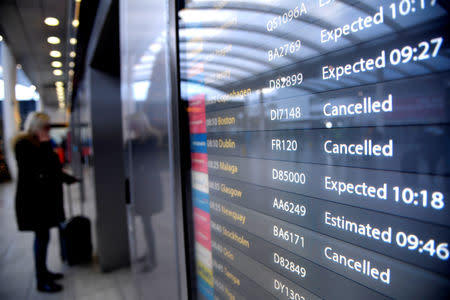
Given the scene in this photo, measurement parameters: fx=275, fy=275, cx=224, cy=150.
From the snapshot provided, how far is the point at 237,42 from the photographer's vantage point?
0.84 m

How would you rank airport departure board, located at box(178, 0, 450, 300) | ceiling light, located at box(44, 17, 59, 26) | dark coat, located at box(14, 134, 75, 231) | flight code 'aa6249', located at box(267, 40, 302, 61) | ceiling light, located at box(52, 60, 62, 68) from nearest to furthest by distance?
airport departure board, located at box(178, 0, 450, 300) < flight code 'aa6249', located at box(267, 40, 302, 61) < dark coat, located at box(14, 134, 75, 231) < ceiling light, located at box(44, 17, 59, 26) < ceiling light, located at box(52, 60, 62, 68)

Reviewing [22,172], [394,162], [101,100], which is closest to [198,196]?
[394,162]

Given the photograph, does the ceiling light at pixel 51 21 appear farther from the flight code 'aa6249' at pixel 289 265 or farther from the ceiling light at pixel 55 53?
the flight code 'aa6249' at pixel 289 265

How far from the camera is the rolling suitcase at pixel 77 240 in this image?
4.14 m

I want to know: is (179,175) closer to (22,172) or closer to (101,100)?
(22,172)

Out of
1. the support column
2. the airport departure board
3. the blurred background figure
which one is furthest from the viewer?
the support column

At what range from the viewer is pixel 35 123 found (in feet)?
11.1

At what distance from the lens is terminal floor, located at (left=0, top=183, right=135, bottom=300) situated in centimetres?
A: 337

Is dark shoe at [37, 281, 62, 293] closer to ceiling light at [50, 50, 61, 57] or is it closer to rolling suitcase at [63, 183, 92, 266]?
rolling suitcase at [63, 183, 92, 266]

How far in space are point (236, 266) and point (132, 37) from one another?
4.84 ft

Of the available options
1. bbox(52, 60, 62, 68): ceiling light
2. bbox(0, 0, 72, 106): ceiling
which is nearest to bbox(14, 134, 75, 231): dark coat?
bbox(0, 0, 72, 106): ceiling

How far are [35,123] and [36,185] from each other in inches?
30.2

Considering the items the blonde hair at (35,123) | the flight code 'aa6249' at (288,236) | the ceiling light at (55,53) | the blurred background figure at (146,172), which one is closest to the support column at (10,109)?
the ceiling light at (55,53)

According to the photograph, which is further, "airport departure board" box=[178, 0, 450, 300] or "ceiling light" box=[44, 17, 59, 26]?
"ceiling light" box=[44, 17, 59, 26]
